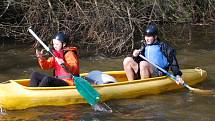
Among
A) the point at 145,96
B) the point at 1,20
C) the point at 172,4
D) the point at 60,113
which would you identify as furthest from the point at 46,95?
the point at 172,4

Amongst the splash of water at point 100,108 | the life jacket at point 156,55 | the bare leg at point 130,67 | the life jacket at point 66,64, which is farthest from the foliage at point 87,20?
the splash of water at point 100,108

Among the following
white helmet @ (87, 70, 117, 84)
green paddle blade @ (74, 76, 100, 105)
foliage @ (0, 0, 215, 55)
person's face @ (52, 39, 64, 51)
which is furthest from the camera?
foliage @ (0, 0, 215, 55)

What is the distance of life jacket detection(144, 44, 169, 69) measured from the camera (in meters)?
7.32

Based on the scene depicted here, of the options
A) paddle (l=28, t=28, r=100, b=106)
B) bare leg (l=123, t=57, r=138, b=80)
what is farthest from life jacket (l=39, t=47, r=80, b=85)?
bare leg (l=123, t=57, r=138, b=80)

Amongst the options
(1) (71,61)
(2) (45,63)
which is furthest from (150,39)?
(2) (45,63)

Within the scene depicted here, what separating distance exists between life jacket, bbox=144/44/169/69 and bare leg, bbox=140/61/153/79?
18 cm

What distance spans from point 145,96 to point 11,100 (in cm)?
202

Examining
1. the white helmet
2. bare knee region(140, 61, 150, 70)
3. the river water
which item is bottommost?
the river water

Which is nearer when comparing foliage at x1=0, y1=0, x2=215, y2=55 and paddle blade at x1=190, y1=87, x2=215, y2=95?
paddle blade at x1=190, y1=87, x2=215, y2=95

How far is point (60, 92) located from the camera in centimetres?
642

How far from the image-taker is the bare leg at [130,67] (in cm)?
726

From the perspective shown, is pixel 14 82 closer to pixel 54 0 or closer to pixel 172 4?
pixel 54 0

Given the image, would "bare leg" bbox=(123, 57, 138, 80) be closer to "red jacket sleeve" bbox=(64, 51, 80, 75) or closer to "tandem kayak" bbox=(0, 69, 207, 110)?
"tandem kayak" bbox=(0, 69, 207, 110)

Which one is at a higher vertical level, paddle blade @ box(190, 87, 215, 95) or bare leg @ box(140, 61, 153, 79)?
bare leg @ box(140, 61, 153, 79)
